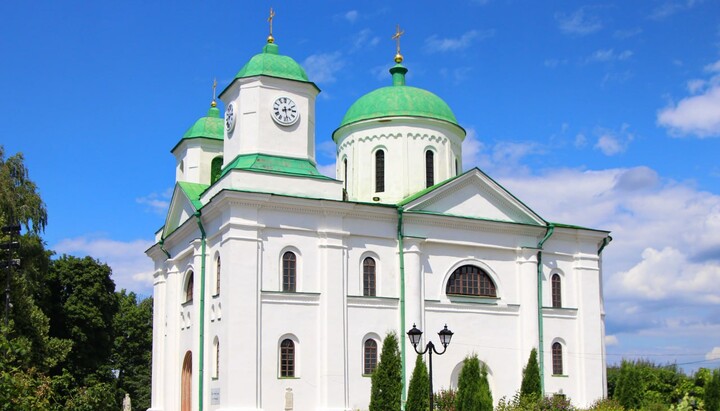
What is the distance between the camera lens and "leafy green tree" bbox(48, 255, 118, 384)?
41406mm

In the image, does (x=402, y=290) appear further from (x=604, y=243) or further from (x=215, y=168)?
(x=604, y=243)

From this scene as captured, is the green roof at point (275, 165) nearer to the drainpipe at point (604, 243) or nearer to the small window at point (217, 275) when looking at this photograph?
the small window at point (217, 275)

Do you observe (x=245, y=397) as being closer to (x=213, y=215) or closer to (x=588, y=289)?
(x=213, y=215)

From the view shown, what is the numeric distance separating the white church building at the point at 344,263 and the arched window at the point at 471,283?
54mm

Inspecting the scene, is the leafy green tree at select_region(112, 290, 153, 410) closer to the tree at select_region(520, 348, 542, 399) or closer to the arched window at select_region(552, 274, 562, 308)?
the arched window at select_region(552, 274, 562, 308)

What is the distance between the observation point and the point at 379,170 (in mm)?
32656

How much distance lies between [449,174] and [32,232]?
666 inches

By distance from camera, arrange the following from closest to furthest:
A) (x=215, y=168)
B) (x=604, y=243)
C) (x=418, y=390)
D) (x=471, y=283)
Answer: (x=418, y=390) < (x=471, y=283) < (x=215, y=168) < (x=604, y=243)

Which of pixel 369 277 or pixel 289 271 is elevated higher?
pixel 289 271

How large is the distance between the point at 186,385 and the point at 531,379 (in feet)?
40.2

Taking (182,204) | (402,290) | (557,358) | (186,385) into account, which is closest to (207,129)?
(182,204)

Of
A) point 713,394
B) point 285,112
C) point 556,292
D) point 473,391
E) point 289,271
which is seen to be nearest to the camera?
point 473,391

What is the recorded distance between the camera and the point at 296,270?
2675 centimetres

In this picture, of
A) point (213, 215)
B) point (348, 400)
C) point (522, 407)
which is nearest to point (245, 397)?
point (348, 400)
